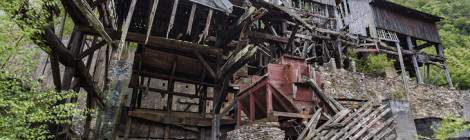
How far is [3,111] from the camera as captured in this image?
536 cm

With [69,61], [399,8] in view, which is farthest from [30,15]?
[399,8]

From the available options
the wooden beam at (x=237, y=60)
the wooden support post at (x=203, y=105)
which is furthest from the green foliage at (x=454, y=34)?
the wooden beam at (x=237, y=60)

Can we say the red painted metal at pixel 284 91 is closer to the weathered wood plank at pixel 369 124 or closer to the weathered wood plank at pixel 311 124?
the weathered wood plank at pixel 311 124

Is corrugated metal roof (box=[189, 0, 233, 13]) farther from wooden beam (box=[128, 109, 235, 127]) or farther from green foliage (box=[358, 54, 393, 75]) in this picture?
green foliage (box=[358, 54, 393, 75])

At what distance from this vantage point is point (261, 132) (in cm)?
960

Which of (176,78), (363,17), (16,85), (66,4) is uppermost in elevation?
(363,17)

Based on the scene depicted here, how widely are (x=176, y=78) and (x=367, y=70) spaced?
14.2 m

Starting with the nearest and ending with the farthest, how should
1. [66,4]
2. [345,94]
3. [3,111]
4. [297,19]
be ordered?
[3,111], [66,4], [297,19], [345,94]

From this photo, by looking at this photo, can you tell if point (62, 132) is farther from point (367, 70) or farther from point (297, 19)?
point (367, 70)

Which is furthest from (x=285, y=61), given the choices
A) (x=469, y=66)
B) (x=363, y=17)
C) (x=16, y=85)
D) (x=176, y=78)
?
(x=469, y=66)

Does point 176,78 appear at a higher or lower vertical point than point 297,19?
lower

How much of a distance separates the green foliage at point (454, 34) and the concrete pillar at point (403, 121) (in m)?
19.0

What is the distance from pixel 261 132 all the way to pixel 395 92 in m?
13.1

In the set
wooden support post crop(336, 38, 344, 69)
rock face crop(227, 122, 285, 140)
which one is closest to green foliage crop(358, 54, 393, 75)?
wooden support post crop(336, 38, 344, 69)
